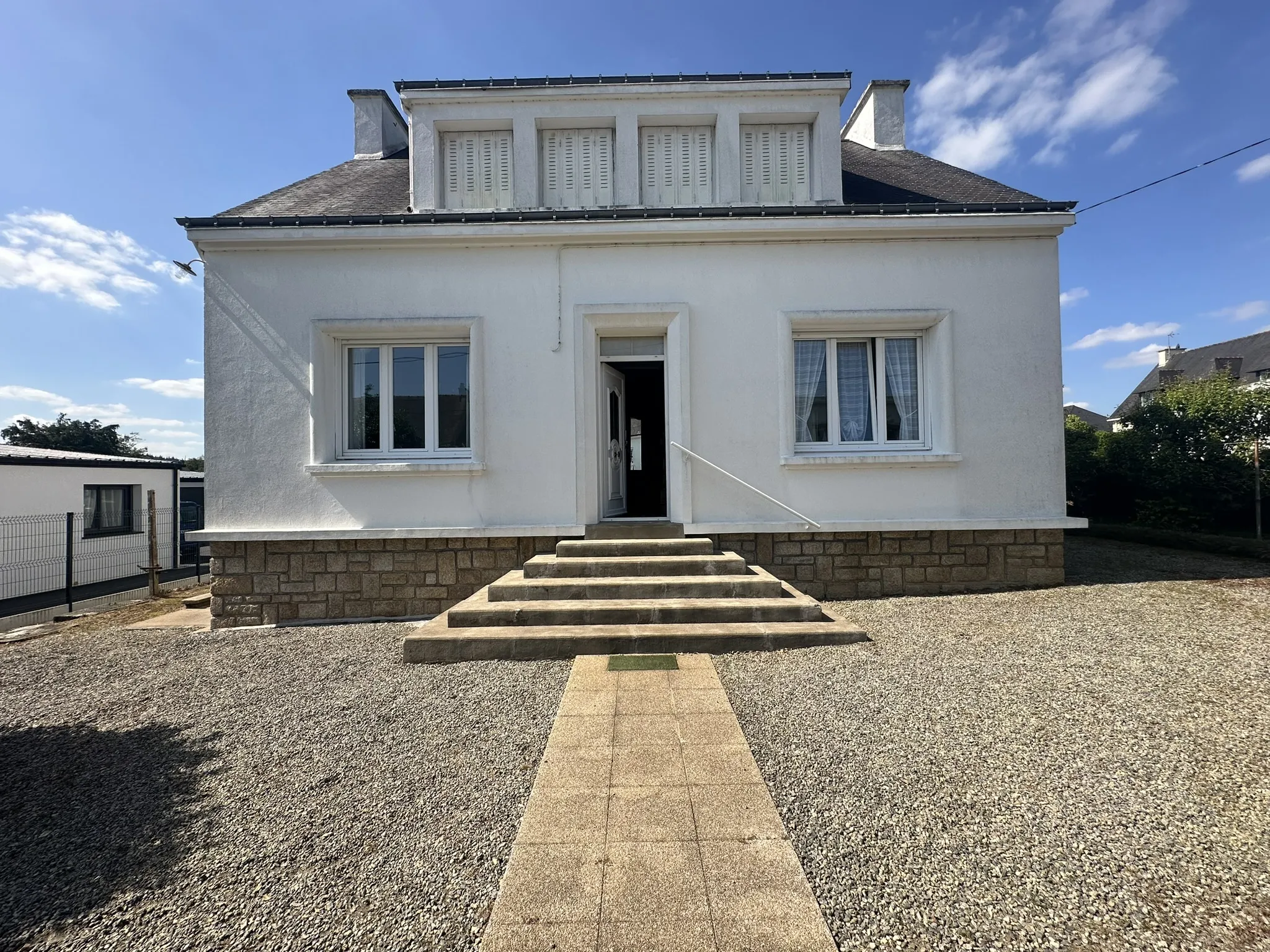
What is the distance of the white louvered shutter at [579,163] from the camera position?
7.81 metres

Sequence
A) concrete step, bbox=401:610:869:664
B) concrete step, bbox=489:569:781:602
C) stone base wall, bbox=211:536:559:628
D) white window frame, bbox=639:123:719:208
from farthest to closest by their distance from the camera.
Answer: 1. white window frame, bbox=639:123:719:208
2. stone base wall, bbox=211:536:559:628
3. concrete step, bbox=489:569:781:602
4. concrete step, bbox=401:610:869:664

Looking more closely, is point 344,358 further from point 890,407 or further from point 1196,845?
point 1196,845

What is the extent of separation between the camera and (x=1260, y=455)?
34.5 feet

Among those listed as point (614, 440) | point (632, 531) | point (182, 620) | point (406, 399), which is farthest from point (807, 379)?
point (182, 620)

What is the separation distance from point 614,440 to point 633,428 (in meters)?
1.61

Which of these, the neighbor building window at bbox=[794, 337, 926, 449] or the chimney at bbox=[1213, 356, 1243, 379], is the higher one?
the chimney at bbox=[1213, 356, 1243, 379]

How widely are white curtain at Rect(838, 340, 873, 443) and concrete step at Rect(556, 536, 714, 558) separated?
100 inches

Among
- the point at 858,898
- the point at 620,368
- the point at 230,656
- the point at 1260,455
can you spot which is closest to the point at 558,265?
the point at 620,368

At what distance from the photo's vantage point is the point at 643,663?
4.39m

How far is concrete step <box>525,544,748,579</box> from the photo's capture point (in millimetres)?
5797

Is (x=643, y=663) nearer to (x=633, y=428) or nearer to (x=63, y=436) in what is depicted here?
(x=633, y=428)

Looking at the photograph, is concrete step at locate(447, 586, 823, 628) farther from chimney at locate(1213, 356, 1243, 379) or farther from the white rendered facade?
chimney at locate(1213, 356, 1243, 379)

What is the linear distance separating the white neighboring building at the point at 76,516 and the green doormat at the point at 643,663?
13.3 m

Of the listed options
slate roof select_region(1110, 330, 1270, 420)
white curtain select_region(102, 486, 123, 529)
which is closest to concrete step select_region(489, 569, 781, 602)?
white curtain select_region(102, 486, 123, 529)
